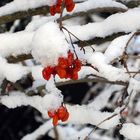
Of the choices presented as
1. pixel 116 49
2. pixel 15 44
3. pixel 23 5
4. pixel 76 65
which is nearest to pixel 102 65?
pixel 116 49

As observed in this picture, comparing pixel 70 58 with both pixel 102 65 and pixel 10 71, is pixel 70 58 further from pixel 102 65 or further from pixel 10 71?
pixel 10 71

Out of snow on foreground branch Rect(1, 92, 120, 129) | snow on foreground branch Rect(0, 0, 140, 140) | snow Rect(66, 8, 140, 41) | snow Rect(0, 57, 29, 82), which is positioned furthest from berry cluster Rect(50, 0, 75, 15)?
snow on foreground branch Rect(1, 92, 120, 129)

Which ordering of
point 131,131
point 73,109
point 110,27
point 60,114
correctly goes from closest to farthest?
point 60,114 < point 131,131 < point 110,27 < point 73,109

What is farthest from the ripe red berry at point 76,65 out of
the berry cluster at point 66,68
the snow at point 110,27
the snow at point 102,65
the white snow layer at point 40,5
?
the white snow layer at point 40,5

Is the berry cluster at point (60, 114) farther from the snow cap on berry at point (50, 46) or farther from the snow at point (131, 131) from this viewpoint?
the snow at point (131, 131)

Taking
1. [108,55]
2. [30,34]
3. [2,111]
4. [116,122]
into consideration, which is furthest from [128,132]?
[2,111]

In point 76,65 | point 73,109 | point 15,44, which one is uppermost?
point 76,65

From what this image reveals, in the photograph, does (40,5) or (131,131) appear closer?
(131,131)
